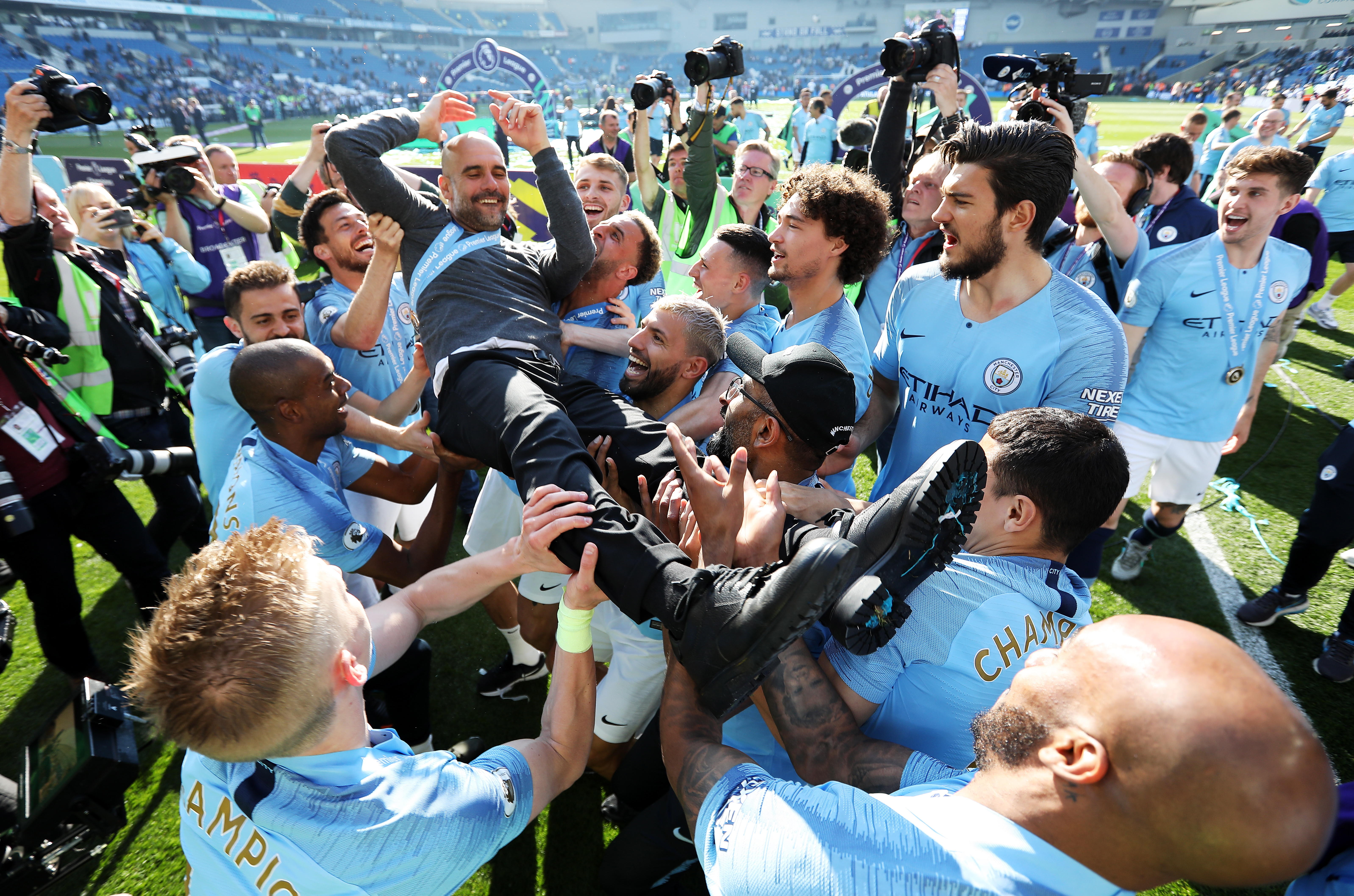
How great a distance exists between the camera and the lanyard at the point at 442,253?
287 centimetres

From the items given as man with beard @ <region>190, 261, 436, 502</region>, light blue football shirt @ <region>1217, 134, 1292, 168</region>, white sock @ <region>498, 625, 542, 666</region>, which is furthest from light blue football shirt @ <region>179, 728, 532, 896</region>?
light blue football shirt @ <region>1217, 134, 1292, 168</region>

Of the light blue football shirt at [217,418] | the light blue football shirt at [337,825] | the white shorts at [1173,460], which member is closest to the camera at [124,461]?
the light blue football shirt at [217,418]

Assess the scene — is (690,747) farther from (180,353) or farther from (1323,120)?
(1323,120)

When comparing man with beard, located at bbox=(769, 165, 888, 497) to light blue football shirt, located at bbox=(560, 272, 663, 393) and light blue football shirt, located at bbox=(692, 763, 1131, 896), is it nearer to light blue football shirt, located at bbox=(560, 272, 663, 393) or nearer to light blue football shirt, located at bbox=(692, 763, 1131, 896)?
light blue football shirt, located at bbox=(560, 272, 663, 393)

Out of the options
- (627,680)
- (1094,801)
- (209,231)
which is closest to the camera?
(1094,801)

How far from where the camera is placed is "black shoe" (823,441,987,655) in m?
1.38

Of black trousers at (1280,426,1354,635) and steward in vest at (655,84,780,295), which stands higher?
steward in vest at (655,84,780,295)

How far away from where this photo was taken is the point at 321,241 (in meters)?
3.69

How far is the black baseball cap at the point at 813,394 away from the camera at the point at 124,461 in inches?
119

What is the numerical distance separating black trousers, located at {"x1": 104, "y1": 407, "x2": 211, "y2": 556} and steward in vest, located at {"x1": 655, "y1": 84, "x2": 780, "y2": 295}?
3351 millimetres

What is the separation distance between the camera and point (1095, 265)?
381 cm

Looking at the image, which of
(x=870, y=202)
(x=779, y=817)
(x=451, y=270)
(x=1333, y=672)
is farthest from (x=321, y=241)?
(x=1333, y=672)

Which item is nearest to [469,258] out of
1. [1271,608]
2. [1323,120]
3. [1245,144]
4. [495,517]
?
[495,517]

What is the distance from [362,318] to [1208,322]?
4.33 metres
